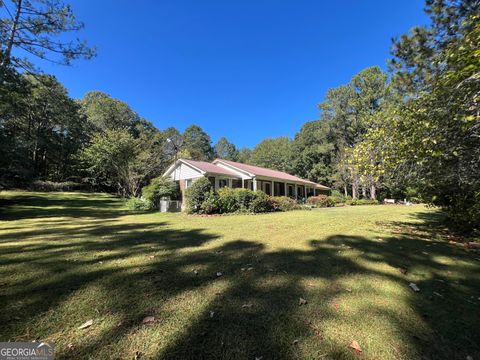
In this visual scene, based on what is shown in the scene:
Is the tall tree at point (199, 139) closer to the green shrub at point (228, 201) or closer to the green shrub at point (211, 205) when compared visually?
the green shrub at point (228, 201)

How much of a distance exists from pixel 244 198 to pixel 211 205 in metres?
2.17

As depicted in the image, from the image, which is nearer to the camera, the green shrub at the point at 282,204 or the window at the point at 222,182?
the green shrub at the point at 282,204

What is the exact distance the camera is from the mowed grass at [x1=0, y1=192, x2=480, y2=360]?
2273mm

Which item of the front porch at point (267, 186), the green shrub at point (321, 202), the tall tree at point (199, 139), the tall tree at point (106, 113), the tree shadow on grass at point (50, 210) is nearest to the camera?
the tree shadow on grass at point (50, 210)

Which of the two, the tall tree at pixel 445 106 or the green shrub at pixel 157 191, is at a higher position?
the tall tree at pixel 445 106

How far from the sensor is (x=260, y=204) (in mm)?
14750

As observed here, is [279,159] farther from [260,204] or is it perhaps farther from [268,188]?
[260,204]

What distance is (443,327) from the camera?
2.67 metres

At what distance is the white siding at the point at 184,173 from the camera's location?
18.4m

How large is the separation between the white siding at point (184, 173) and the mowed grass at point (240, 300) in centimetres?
1273

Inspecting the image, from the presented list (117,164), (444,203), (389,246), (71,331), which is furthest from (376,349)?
(117,164)

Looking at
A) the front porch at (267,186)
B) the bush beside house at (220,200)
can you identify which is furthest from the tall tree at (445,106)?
the front porch at (267,186)

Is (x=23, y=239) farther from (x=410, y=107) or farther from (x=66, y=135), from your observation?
(x=66, y=135)

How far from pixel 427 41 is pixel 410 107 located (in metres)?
2.48
